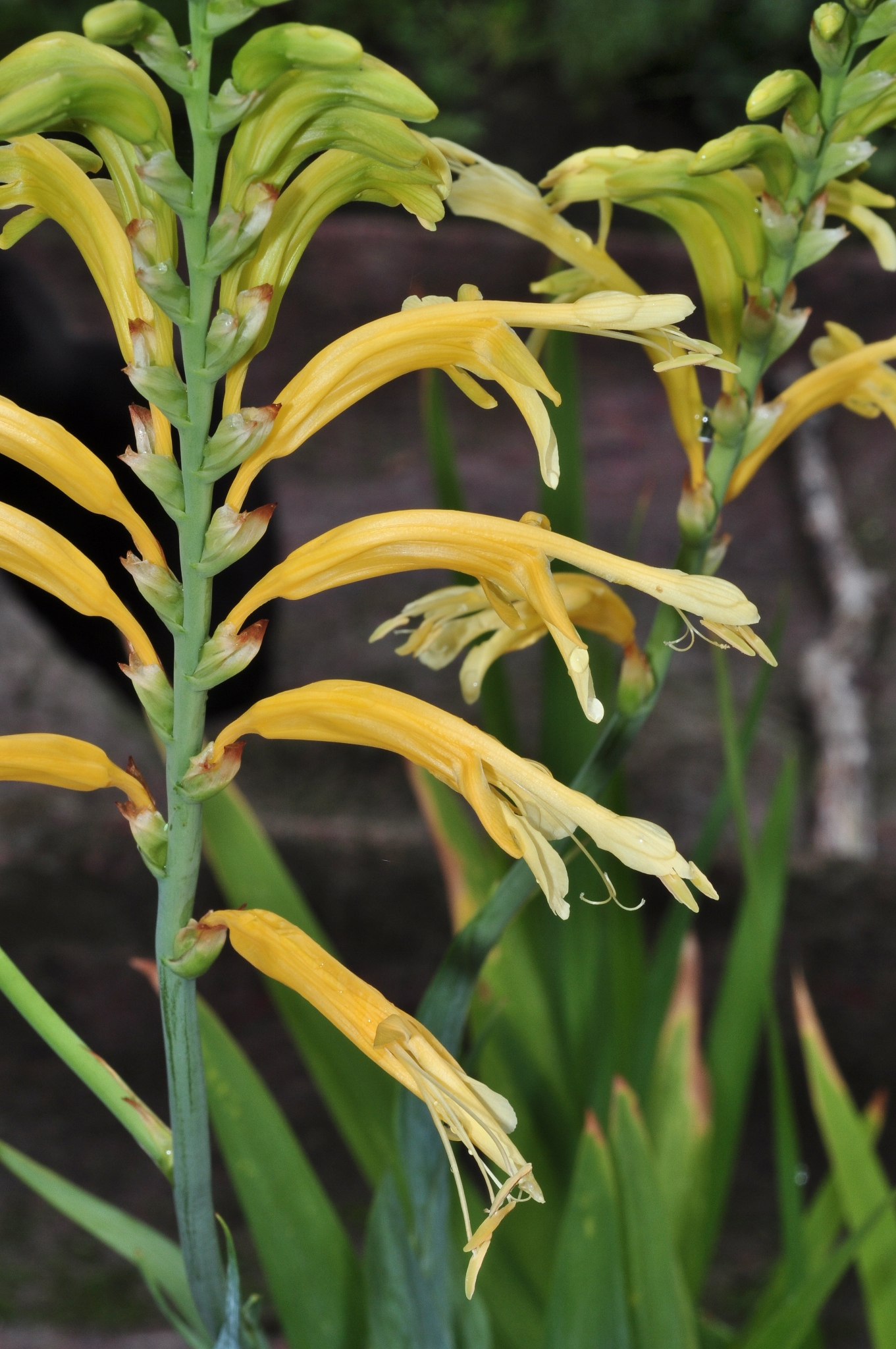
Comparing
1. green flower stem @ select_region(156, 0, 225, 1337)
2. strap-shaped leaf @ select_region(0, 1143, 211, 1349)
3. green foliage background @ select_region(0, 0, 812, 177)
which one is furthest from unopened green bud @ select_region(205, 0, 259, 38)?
green foliage background @ select_region(0, 0, 812, 177)

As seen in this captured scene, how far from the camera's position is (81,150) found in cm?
21

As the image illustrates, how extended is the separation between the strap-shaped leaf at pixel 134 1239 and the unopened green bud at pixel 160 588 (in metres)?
0.17

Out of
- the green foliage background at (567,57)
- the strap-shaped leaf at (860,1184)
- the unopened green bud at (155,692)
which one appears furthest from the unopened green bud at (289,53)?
the green foliage background at (567,57)

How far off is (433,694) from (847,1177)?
0.74 m

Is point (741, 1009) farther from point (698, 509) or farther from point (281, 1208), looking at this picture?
point (698, 509)

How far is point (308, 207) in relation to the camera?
211 mm

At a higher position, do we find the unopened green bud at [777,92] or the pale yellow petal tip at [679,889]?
the unopened green bud at [777,92]

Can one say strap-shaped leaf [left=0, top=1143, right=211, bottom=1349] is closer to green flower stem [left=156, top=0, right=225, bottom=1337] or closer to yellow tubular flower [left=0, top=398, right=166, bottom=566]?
green flower stem [left=156, top=0, right=225, bottom=1337]

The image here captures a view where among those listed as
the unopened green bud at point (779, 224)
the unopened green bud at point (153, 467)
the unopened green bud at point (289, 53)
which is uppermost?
the unopened green bud at point (779, 224)

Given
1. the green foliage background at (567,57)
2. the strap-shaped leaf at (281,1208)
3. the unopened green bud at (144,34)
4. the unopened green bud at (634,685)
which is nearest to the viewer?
the unopened green bud at (144,34)

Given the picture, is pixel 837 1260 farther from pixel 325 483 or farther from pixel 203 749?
pixel 325 483

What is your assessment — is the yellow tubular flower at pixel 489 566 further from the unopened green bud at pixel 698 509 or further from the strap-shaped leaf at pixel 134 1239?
the strap-shaped leaf at pixel 134 1239

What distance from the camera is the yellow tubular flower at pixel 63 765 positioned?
8.0 inches

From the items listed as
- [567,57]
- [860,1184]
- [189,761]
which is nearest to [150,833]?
[189,761]
